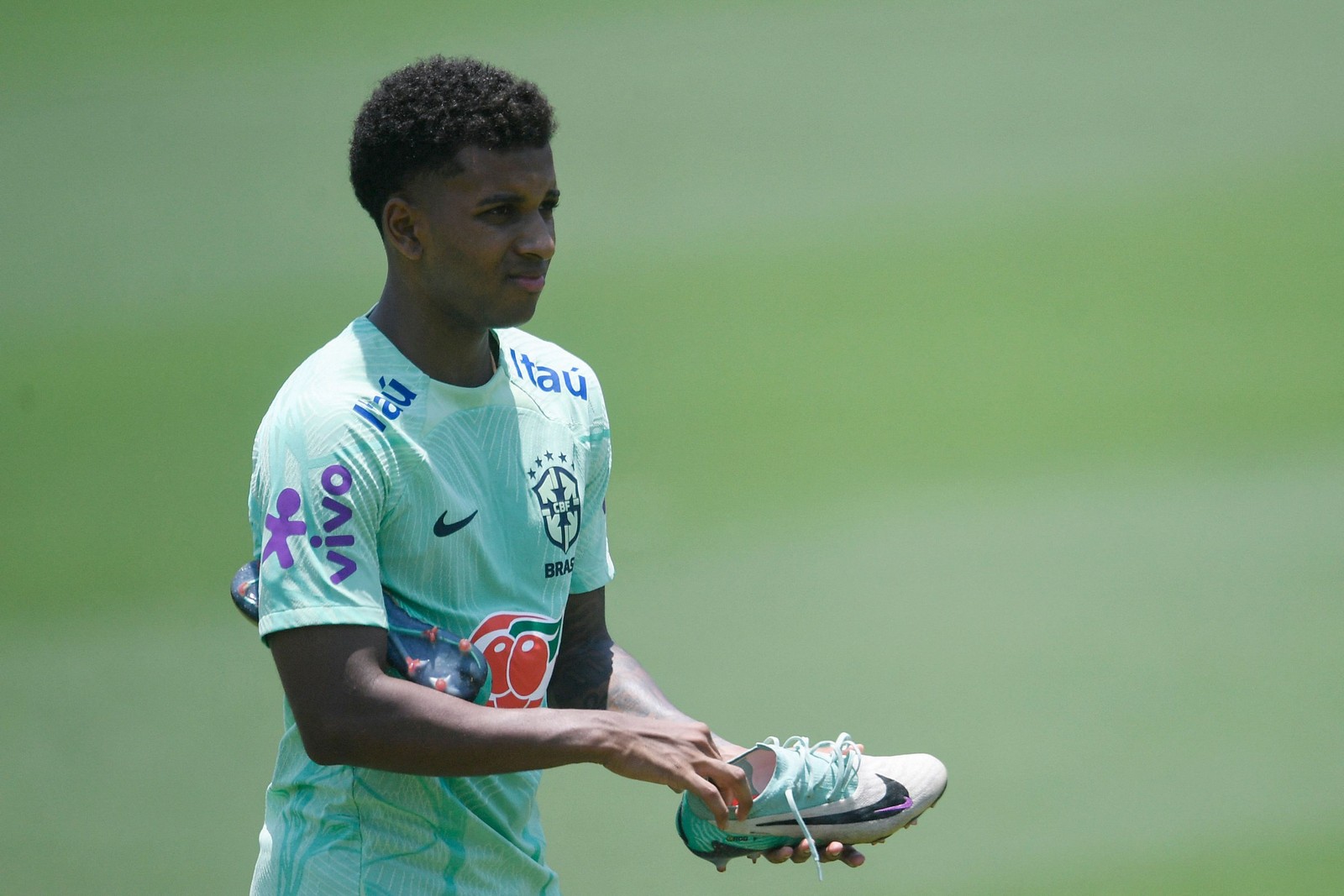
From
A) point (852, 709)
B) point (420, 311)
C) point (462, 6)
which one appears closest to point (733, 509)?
point (852, 709)

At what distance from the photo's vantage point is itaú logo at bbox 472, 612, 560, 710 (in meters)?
1.45

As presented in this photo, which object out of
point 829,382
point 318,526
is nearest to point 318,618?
point 318,526

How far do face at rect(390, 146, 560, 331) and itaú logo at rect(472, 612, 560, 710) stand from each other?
312mm

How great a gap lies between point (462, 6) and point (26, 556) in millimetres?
1311

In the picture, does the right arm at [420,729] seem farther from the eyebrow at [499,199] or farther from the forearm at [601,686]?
the eyebrow at [499,199]

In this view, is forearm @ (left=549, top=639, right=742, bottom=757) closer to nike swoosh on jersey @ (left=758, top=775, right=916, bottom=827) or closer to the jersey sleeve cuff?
nike swoosh on jersey @ (left=758, top=775, right=916, bottom=827)

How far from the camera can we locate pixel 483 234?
1.43 m

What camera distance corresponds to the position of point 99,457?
2.64 m

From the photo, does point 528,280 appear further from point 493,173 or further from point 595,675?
point 595,675

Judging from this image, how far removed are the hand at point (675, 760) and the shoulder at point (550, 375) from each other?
1.33ft

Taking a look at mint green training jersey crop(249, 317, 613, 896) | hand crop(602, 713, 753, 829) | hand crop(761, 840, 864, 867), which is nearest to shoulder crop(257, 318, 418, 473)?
mint green training jersey crop(249, 317, 613, 896)

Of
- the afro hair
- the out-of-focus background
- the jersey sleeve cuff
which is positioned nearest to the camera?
the jersey sleeve cuff

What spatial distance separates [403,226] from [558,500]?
334 millimetres

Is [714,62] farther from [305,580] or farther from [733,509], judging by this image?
[305,580]
